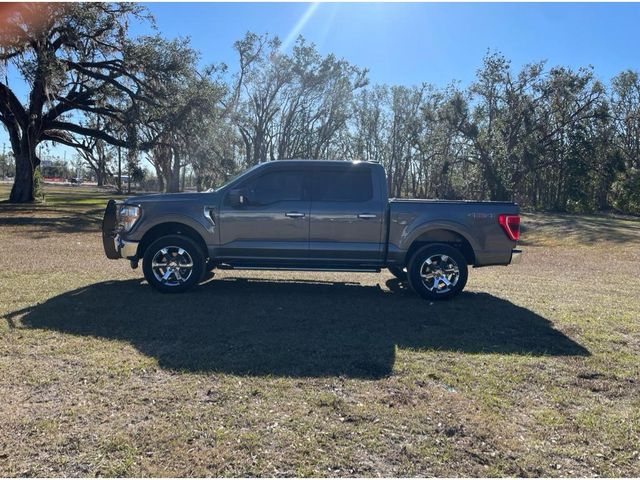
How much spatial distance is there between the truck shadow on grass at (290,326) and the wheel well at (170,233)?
67cm

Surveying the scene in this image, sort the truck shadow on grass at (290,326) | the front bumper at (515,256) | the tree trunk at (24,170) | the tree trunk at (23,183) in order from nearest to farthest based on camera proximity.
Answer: the truck shadow on grass at (290,326) → the front bumper at (515,256) → the tree trunk at (24,170) → the tree trunk at (23,183)

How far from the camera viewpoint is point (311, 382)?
13.9ft

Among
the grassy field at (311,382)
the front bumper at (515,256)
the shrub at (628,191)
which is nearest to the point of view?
the grassy field at (311,382)

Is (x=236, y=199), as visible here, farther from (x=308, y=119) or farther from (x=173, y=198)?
(x=308, y=119)

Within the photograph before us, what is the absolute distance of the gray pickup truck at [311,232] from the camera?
731 cm

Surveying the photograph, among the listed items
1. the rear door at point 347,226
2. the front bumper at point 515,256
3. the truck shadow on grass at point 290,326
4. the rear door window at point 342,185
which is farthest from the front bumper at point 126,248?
the front bumper at point 515,256

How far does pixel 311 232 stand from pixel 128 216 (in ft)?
8.80

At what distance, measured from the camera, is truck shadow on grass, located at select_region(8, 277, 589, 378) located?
4.78 m

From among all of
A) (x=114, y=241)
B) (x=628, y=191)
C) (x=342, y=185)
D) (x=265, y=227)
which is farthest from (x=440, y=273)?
(x=628, y=191)

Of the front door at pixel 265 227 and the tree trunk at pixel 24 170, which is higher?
the tree trunk at pixel 24 170

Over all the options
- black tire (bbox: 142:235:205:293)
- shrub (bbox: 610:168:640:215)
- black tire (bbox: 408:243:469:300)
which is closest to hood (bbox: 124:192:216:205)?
black tire (bbox: 142:235:205:293)

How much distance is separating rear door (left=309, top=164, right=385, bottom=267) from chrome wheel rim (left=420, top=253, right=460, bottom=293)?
0.72m

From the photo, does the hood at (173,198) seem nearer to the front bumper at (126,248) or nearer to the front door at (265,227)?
the front door at (265,227)

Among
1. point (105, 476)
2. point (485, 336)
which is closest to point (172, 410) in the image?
point (105, 476)
